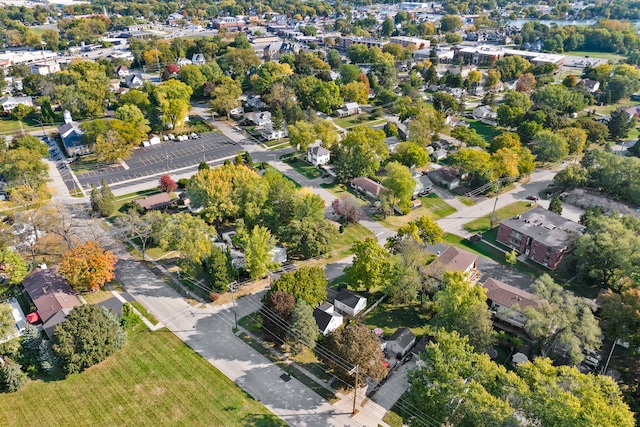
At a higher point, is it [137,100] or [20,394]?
[137,100]

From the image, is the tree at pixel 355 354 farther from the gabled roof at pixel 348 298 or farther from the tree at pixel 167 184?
the tree at pixel 167 184

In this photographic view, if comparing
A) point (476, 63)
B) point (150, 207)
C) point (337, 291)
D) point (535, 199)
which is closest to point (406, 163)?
point (535, 199)

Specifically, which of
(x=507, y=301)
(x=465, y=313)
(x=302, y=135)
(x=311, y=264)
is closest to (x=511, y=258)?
(x=507, y=301)

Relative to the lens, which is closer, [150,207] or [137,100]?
[150,207]

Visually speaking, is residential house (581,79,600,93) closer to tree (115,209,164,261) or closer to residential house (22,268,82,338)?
tree (115,209,164,261)

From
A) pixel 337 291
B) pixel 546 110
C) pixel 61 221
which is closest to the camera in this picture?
pixel 337 291

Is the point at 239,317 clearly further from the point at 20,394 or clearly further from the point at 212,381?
the point at 20,394

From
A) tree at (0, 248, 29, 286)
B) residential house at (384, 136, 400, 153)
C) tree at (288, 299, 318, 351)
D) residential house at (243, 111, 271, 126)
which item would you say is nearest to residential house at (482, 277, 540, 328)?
tree at (288, 299, 318, 351)
